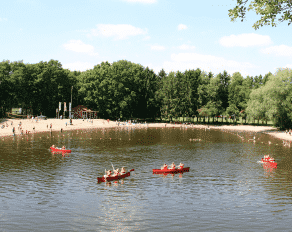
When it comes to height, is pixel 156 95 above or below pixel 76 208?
above

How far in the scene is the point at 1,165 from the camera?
147 ft

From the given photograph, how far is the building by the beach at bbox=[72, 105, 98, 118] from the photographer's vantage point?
506 feet

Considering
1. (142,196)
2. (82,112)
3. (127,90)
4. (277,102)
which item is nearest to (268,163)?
(142,196)

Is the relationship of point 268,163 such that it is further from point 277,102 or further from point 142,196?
point 277,102

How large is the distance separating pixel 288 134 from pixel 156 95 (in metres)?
78.8

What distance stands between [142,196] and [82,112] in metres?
130

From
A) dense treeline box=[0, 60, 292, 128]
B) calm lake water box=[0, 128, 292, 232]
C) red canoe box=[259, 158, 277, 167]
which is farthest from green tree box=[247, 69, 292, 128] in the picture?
red canoe box=[259, 158, 277, 167]

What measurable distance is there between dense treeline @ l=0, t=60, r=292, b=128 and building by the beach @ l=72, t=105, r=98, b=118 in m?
3.60

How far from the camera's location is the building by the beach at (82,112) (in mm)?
154125

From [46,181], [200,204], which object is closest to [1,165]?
[46,181]

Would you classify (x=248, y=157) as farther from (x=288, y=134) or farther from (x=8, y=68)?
(x=8, y=68)

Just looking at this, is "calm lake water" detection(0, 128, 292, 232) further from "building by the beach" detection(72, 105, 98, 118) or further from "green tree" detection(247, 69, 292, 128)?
"building by the beach" detection(72, 105, 98, 118)

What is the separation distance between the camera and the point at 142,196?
99.1 ft

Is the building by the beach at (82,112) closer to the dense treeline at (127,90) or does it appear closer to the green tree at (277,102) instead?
the dense treeline at (127,90)
